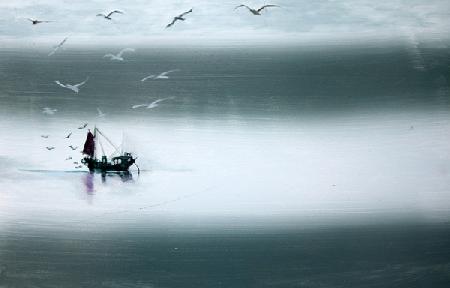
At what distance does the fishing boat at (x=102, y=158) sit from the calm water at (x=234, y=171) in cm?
3

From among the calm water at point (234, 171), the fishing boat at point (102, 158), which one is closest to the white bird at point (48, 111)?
the calm water at point (234, 171)

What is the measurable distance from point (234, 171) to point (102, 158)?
43 cm

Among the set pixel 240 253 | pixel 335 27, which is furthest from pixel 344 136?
pixel 240 253

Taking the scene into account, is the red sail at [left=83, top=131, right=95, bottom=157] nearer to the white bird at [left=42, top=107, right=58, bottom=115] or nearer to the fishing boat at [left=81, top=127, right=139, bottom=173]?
the fishing boat at [left=81, top=127, right=139, bottom=173]

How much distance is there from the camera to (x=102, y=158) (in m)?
2.05

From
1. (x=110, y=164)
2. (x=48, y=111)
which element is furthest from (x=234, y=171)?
(x=48, y=111)

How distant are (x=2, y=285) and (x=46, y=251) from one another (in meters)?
0.17

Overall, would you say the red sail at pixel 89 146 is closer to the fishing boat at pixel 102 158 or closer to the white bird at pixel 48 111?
the fishing boat at pixel 102 158

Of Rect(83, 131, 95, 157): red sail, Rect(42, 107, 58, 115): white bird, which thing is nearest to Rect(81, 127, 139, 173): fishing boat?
Rect(83, 131, 95, 157): red sail

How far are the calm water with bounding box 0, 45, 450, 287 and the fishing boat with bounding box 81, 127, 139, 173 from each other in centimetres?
3

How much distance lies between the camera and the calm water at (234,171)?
79.1 inches

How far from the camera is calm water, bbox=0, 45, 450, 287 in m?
2.01

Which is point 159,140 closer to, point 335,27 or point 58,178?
point 58,178

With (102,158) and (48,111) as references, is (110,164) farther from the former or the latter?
(48,111)
